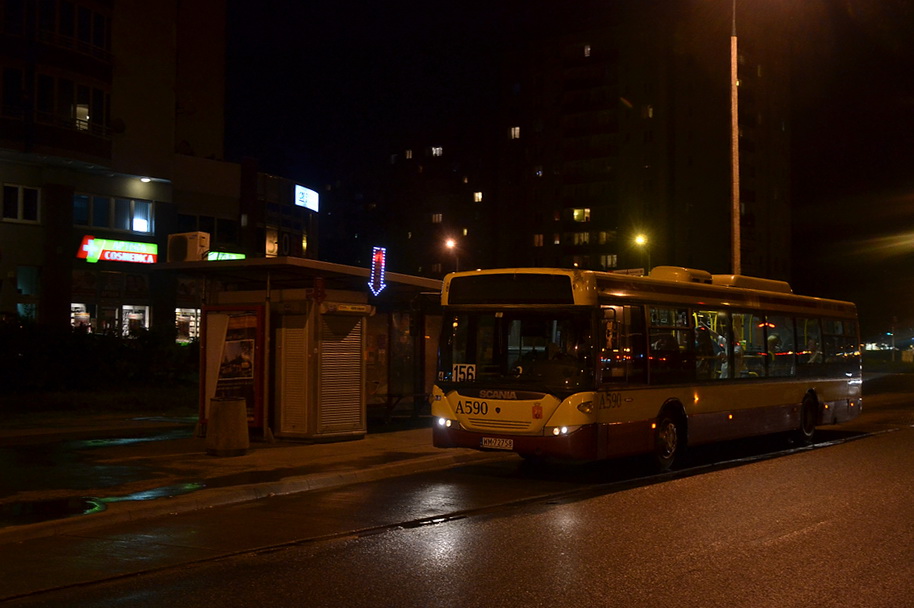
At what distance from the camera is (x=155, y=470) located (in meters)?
13.8

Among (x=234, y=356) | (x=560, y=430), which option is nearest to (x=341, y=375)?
(x=234, y=356)

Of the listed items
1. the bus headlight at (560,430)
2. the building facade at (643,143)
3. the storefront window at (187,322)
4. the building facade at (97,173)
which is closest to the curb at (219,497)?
the bus headlight at (560,430)

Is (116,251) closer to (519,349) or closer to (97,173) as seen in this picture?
(97,173)

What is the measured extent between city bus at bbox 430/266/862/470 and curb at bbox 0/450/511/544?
1.10 m

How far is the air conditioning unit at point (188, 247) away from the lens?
18.7 m

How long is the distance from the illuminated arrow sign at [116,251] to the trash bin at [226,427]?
27.5 metres

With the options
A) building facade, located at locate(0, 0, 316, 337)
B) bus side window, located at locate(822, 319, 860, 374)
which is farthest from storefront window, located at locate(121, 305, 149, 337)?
bus side window, located at locate(822, 319, 860, 374)

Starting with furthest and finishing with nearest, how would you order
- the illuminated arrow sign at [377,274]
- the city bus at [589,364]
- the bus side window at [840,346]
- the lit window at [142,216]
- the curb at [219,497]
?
the lit window at [142,216]
the bus side window at [840,346]
the illuminated arrow sign at [377,274]
the city bus at [589,364]
the curb at [219,497]

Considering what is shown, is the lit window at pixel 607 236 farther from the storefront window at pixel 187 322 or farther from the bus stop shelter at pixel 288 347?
the bus stop shelter at pixel 288 347

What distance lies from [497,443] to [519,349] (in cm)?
134

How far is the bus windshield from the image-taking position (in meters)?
13.1

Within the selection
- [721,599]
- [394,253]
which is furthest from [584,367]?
[394,253]

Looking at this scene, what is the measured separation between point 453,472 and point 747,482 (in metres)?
4.34

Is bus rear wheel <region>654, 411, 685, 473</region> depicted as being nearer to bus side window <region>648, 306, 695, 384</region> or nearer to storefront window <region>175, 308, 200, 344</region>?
bus side window <region>648, 306, 695, 384</region>
